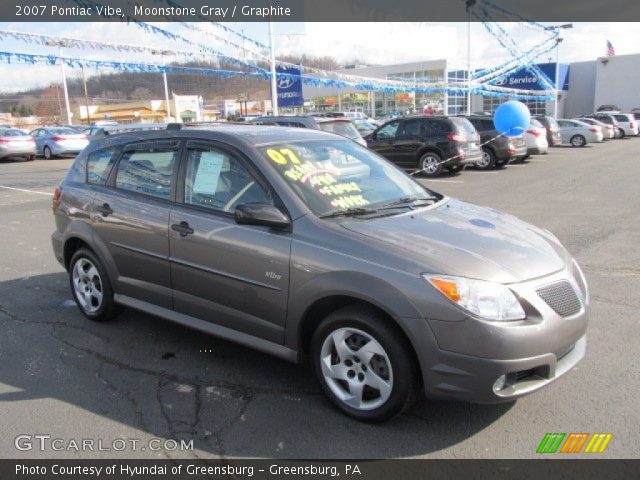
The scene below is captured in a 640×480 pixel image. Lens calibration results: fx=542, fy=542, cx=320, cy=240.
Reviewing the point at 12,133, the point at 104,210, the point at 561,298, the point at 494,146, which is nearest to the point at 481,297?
the point at 561,298

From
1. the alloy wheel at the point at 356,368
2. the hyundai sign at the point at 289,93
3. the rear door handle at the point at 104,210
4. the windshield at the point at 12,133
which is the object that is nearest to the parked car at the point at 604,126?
the hyundai sign at the point at 289,93

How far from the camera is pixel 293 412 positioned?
11.3 feet

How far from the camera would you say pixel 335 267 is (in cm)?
321

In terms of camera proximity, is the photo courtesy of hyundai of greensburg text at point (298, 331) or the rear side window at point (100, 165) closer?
the photo courtesy of hyundai of greensburg text at point (298, 331)

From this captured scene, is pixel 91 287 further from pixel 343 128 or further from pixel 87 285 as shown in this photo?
pixel 343 128

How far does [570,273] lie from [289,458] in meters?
2.07

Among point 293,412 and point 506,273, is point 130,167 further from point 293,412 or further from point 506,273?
point 506,273

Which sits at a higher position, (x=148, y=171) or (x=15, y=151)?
(x=148, y=171)

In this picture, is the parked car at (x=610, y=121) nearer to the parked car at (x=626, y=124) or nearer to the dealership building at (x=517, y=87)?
the parked car at (x=626, y=124)

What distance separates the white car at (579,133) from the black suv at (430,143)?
1506 centimetres

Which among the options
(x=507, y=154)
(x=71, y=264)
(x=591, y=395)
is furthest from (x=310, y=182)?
(x=507, y=154)

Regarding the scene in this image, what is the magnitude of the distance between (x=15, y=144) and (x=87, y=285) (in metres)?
22.9

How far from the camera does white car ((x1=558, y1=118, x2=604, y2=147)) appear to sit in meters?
28.4

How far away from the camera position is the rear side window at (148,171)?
14.1ft
